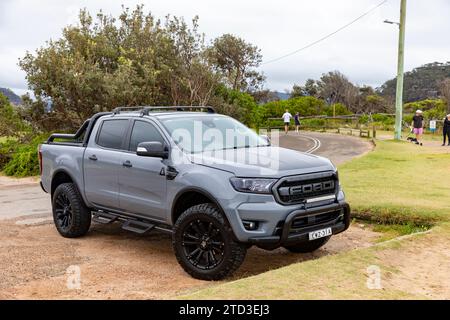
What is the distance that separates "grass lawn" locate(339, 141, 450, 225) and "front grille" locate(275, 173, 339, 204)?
2.86 metres

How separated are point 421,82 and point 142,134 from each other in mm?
71919

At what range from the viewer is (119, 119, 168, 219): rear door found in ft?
22.0

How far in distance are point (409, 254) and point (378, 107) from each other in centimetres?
5602

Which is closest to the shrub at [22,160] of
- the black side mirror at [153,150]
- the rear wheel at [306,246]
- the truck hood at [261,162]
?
the black side mirror at [153,150]

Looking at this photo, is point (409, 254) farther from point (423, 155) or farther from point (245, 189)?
point (423, 155)

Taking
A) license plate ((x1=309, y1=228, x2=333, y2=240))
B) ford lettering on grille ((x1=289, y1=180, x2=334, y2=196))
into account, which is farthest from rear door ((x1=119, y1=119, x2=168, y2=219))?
license plate ((x1=309, y1=228, x2=333, y2=240))

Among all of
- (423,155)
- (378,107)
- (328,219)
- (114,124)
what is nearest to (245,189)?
(328,219)

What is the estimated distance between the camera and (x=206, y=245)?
19.9ft

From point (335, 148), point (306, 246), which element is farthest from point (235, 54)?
point (306, 246)

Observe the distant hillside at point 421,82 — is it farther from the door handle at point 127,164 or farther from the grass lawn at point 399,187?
the door handle at point 127,164

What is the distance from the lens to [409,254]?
6594 millimetres

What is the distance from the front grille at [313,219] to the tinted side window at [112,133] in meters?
2.90

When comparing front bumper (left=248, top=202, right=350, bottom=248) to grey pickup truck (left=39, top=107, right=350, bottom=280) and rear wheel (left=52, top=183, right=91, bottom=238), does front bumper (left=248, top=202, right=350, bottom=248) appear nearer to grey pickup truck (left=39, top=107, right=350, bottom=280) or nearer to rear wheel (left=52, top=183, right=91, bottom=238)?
grey pickup truck (left=39, top=107, right=350, bottom=280)

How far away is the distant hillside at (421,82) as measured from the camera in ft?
230
